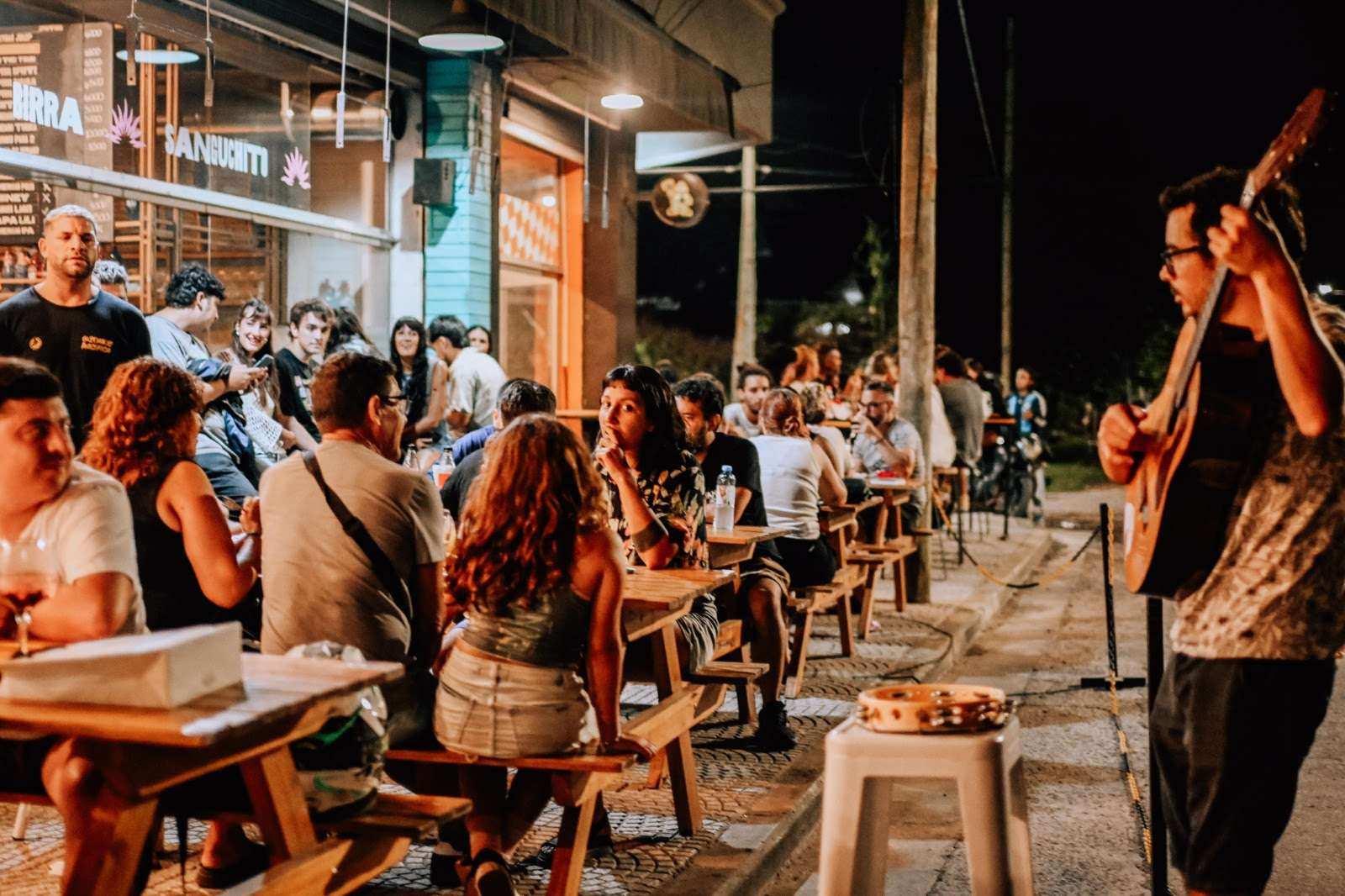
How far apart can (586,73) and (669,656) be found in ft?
27.9

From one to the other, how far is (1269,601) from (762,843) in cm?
259

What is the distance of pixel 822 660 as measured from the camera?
9.50m

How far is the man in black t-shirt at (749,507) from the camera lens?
24.3 ft

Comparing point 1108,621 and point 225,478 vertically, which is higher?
point 225,478

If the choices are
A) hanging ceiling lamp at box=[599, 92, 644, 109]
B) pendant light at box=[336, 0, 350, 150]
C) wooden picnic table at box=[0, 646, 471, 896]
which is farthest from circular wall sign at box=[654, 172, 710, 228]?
wooden picnic table at box=[0, 646, 471, 896]

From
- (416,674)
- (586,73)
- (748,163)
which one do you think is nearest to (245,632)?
(416,674)

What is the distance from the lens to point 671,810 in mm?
6055

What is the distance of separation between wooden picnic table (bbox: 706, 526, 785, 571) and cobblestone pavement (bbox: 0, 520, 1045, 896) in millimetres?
907

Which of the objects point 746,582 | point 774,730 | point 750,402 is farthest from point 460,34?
point 774,730

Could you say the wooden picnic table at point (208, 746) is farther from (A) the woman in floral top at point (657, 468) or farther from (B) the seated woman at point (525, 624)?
(A) the woman in floral top at point (657, 468)

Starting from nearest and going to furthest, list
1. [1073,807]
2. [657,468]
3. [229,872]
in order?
[229,872] < [657,468] < [1073,807]

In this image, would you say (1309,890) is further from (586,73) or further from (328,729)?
(586,73)

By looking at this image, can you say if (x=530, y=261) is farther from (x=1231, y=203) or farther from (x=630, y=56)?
(x=1231, y=203)

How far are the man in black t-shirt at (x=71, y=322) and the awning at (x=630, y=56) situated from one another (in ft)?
12.2
